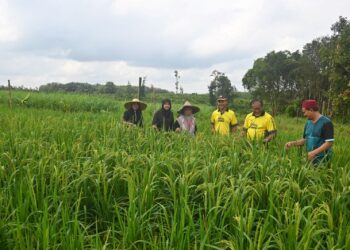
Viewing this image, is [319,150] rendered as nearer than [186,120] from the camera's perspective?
Yes

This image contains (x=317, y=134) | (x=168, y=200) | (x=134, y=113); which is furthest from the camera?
(x=134, y=113)

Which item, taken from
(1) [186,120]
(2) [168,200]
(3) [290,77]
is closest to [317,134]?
(1) [186,120]

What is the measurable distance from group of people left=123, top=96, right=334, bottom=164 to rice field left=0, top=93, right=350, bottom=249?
44 centimetres

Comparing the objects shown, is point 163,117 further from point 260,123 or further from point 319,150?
point 319,150

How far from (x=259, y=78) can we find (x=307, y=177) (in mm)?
44285

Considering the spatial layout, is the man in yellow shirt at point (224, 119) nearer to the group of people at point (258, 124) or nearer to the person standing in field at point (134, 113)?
the group of people at point (258, 124)

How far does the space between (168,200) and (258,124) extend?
3.03 m

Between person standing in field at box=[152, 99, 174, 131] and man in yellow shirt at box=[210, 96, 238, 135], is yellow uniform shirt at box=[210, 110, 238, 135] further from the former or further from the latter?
person standing in field at box=[152, 99, 174, 131]

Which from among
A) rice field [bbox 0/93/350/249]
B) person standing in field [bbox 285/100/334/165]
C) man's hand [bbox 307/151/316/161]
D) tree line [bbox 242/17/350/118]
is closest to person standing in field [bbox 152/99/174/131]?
rice field [bbox 0/93/350/249]

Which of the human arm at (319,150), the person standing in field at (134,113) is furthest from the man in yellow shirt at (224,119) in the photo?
the human arm at (319,150)

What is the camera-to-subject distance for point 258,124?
5957mm

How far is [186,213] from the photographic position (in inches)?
114

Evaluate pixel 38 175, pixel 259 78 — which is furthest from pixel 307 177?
pixel 259 78

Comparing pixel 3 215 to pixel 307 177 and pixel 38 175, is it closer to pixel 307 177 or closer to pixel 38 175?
pixel 38 175
